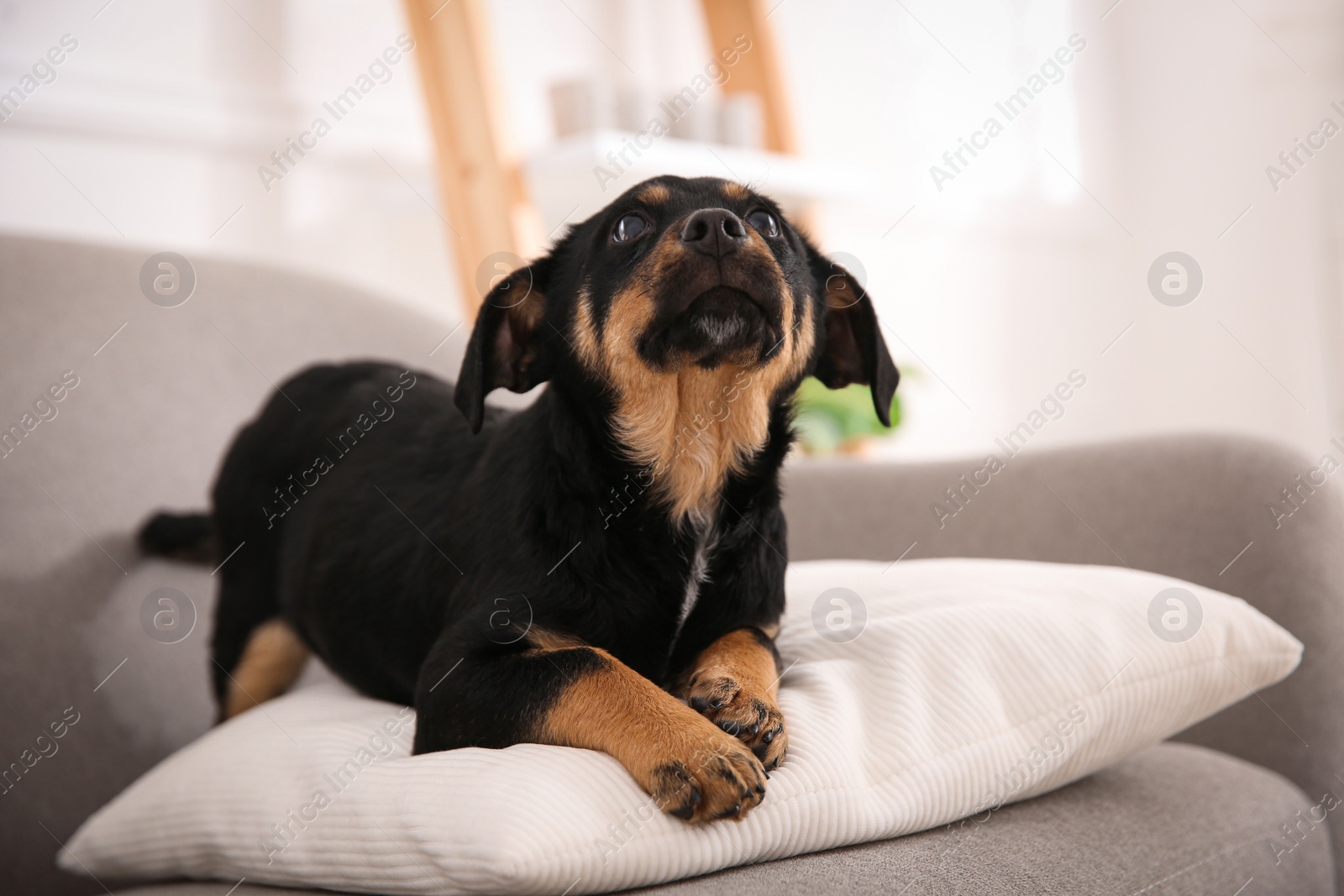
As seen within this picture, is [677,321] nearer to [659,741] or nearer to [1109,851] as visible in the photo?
[659,741]

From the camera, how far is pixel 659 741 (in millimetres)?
1062

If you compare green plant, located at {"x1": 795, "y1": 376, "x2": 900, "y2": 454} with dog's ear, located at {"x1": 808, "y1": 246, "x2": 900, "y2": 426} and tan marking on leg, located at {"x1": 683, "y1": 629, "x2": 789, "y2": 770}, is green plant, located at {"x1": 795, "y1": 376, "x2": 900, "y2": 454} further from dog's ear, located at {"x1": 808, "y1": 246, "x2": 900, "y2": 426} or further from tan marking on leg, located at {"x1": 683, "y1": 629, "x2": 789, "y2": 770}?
tan marking on leg, located at {"x1": 683, "y1": 629, "x2": 789, "y2": 770}

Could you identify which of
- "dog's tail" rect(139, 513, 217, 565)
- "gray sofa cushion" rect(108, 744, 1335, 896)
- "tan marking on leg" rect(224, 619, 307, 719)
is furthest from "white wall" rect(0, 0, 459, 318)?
"gray sofa cushion" rect(108, 744, 1335, 896)

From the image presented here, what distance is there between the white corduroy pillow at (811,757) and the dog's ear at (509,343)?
47 centimetres

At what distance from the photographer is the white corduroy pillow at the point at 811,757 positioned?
1015 mm

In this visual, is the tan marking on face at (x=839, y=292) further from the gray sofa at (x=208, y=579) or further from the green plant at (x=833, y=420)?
the green plant at (x=833, y=420)

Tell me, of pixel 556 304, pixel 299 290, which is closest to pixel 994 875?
pixel 556 304

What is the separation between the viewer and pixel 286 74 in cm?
310

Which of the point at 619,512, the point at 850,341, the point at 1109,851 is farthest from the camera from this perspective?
the point at 850,341

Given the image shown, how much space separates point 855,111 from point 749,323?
3.84 metres

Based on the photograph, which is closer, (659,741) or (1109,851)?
(659,741)

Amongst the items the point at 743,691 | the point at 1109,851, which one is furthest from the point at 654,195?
the point at 1109,851

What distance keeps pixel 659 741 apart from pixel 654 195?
2.45 feet

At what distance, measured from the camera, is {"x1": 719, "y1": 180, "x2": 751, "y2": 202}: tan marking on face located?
146cm
